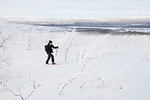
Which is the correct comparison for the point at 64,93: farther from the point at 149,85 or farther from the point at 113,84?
the point at 149,85

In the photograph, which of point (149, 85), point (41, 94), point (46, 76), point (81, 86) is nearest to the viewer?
point (41, 94)

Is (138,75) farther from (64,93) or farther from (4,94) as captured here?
(4,94)

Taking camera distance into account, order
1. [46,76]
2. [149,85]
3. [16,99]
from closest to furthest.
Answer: [16,99] < [149,85] < [46,76]

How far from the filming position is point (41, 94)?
5812 mm

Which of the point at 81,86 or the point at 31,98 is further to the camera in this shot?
the point at 81,86

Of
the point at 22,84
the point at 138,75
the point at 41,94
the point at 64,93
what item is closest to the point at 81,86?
the point at 64,93

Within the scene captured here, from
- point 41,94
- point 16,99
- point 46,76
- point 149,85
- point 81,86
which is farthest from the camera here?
point 46,76

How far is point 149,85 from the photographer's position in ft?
22.7

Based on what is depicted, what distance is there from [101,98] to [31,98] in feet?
5.89

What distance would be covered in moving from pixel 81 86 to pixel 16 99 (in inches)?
78.4

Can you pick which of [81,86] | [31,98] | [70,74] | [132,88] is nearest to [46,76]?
[70,74]

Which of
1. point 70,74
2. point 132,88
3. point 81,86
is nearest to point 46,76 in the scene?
point 70,74

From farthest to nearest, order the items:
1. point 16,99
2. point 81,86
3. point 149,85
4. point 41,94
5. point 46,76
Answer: point 46,76, point 149,85, point 81,86, point 41,94, point 16,99

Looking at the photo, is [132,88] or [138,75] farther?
[138,75]
